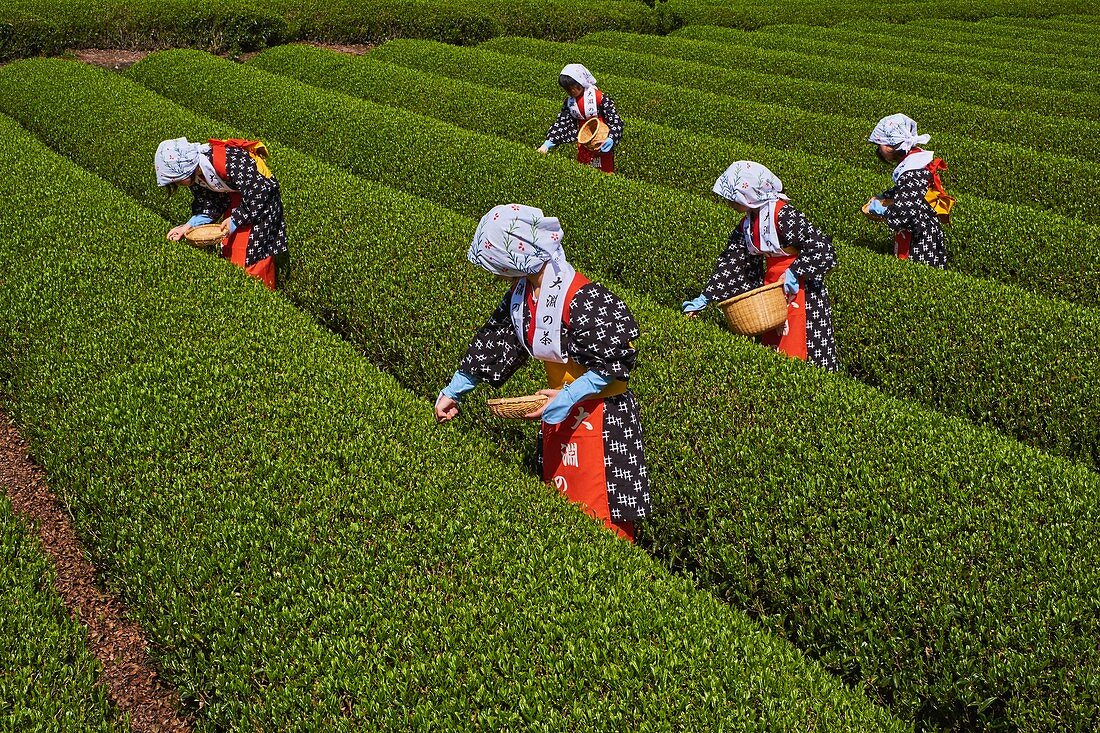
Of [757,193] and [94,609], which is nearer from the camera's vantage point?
[94,609]

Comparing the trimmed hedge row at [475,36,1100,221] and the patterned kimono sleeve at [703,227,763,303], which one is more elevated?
the patterned kimono sleeve at [703,227,763,303]

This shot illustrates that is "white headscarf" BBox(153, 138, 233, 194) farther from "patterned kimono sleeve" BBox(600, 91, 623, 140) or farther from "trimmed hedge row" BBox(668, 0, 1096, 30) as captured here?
"trimmed hedge row" BBox(668, 0, 1096, 30)

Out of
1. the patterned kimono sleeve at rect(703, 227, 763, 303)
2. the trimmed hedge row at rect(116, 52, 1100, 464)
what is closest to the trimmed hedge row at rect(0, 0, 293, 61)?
the trimmed hedge row at rect(116, 52, 1100, 464)

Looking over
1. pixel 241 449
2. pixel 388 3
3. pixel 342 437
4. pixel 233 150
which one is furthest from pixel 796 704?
pixel 388 3

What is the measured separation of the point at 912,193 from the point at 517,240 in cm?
502

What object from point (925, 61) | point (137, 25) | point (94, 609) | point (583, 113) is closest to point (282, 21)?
point (137, 25)

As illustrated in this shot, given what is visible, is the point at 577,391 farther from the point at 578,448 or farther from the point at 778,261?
the point at 778,261

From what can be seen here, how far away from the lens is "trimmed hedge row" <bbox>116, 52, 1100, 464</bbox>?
258 inches

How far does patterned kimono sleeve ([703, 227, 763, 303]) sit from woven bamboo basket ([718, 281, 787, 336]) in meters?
0.25

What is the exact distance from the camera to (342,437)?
16.4 ft

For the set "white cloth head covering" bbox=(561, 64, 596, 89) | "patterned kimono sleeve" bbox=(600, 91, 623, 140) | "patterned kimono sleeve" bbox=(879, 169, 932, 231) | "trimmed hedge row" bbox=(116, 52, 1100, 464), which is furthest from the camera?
"patterned kimono sleeve" bbox=(600, 91, 623, 140)

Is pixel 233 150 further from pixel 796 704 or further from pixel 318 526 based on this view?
pixel 796 704

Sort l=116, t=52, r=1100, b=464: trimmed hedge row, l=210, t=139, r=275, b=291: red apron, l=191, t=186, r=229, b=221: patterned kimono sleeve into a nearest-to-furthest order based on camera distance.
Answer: l=116, t=52, r=1100, b=464: trimmed hedge row → l=210, t=139, r=275, b=291: red apron → l=191, t=186, r=229, b=221: patterned kimono sleeve

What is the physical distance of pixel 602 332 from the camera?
155 inches
